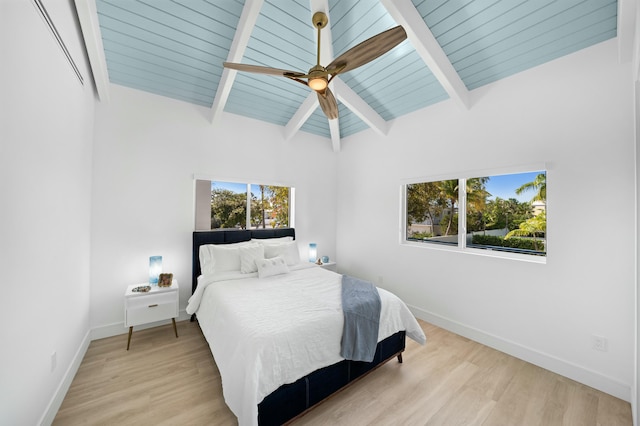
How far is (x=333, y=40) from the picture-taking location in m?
2.83

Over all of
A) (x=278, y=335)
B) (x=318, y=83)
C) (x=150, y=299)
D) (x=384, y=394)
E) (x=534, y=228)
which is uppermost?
(x=318, y=83)

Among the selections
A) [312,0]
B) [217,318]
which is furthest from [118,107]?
[217,318]

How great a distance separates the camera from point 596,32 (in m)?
2.15

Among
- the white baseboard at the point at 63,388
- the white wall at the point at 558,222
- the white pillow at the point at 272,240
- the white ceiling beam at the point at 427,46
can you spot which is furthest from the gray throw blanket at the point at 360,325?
the white ceiling beam at the point at 427,46

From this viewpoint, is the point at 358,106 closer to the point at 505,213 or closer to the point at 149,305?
the point at 505,213

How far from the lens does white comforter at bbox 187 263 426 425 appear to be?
1.58 meters

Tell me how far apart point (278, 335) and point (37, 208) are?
1.73m

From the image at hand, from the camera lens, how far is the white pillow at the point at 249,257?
10.3ft

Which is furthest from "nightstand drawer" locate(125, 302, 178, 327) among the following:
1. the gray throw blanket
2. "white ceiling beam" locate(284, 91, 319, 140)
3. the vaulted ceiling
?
"white ceiling beam" locate(284, 91, 319, 140)

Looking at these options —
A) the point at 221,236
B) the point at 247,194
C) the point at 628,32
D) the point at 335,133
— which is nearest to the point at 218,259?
the point at 221,236

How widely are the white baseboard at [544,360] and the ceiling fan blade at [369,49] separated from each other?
313 centimetres

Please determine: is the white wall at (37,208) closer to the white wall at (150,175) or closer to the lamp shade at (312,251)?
the white wall at (150,175)

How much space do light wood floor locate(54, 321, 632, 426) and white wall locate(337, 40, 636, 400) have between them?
1.10ft

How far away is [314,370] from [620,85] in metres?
3.41
